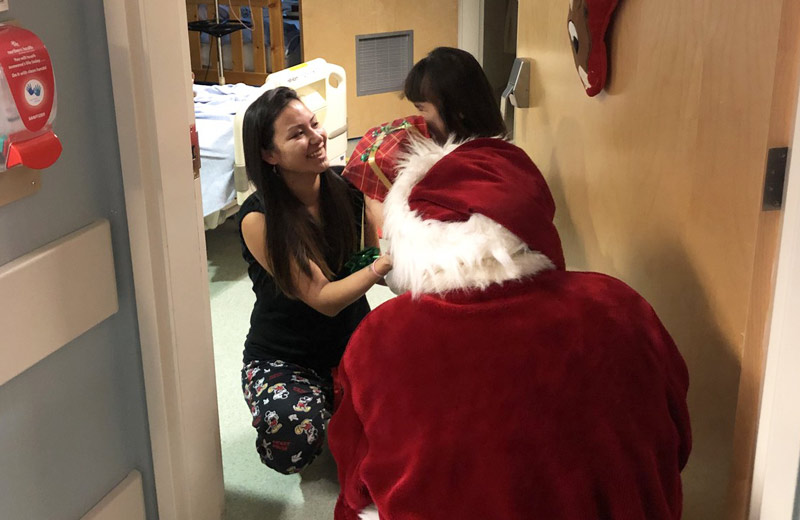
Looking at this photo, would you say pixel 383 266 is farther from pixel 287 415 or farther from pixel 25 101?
pixel 25 101

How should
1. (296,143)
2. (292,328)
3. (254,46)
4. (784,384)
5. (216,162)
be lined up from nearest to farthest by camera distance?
(784,384)
(296,143)
(292,328)
(216,162)
(254,46)

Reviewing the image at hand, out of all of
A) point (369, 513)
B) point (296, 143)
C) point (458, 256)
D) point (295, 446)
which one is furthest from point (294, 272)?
point (458, 256)

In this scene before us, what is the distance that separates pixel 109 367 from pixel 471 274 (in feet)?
2.27

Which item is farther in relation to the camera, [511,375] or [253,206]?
[253,206]

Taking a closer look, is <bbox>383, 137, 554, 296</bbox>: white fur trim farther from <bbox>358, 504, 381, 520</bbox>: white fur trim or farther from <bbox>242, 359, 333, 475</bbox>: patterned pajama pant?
<bbox>242, 359, 333, 475</bbox>: patterned pajama pant

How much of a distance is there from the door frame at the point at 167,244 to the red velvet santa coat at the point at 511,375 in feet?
1.48

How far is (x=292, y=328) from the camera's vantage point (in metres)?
2.02

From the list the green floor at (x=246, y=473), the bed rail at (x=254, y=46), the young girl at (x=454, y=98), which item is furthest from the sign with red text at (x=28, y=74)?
the bed rail at (x=254, y=46)

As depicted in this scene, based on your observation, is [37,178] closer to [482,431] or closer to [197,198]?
[197,198]

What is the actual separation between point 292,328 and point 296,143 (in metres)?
0.47

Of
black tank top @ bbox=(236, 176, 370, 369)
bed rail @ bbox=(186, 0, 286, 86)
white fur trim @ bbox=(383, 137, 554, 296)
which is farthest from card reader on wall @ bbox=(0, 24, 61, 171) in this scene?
bed rail @ bbox=(186, 0, 286, 86)

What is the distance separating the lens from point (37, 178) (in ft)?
3.83

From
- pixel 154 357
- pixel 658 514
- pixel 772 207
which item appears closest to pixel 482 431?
pixel 658 514

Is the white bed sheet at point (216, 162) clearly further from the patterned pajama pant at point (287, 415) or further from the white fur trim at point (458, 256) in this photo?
the white fur trim at point (458, 256)
